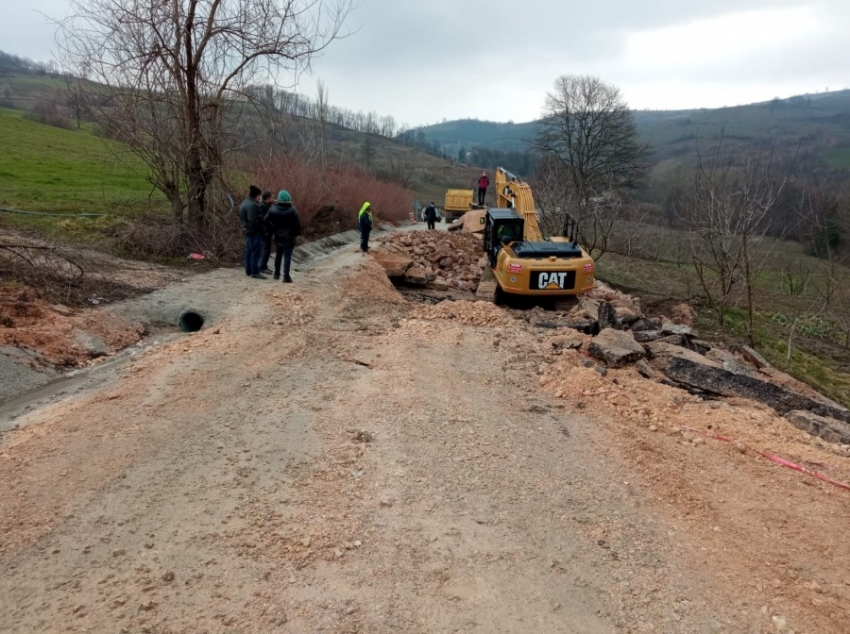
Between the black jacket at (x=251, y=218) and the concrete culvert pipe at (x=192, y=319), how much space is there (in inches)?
106

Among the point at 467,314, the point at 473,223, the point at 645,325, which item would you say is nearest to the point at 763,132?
the point at 473,223

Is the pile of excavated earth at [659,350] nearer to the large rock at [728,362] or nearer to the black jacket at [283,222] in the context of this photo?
the large rock at [728,362]

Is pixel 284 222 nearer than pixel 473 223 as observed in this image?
Yes

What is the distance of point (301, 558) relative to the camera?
3.61 meters

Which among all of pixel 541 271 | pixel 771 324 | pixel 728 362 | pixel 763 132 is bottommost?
pixel 771 324

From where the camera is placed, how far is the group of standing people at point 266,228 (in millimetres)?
10828

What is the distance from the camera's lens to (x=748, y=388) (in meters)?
7.14

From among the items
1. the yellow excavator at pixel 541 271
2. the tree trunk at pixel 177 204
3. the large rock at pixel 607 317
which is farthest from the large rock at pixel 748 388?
the tree trunk at pixel 177 204

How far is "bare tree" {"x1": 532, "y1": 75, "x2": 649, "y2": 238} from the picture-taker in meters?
41.5

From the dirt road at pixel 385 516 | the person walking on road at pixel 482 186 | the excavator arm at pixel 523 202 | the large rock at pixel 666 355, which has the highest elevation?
the person walking on road at pixel 482 186

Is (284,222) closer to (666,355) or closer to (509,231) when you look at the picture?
(509,231)

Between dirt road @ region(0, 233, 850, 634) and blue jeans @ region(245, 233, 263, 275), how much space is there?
192 inches

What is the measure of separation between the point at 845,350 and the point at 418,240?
12.4 m

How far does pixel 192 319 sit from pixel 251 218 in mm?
2795
